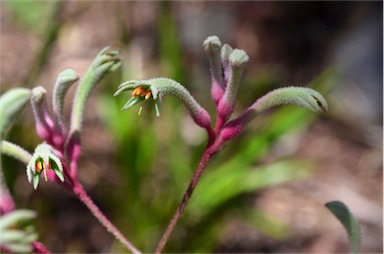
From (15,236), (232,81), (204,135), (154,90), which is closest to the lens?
(15,236)

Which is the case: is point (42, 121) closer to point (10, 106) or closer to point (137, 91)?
point (10, 106)

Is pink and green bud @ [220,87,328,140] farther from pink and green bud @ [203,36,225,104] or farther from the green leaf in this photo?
the green leaf

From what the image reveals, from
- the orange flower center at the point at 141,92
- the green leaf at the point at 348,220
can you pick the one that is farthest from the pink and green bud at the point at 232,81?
the green leaf at the point at 348,220

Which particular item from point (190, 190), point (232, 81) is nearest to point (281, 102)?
point (232, 81)

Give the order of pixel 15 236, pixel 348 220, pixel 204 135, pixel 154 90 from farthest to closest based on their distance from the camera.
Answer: pixel 204 135, pixel 348 220, pixel 154 90, pixel 15 236

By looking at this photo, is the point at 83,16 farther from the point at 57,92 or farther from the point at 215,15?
the point at 57,92

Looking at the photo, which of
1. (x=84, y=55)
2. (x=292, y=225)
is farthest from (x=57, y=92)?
(x=84, y=55)
